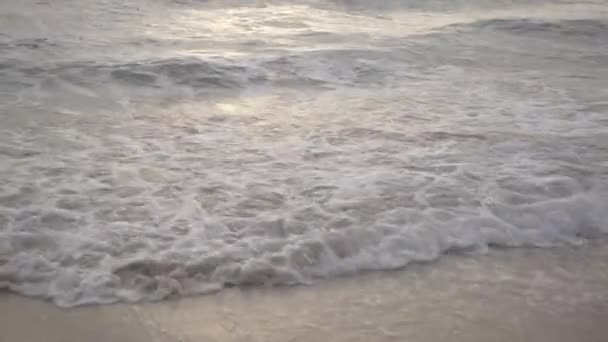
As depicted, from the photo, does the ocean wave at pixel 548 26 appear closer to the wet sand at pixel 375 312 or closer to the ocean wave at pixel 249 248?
the ocean wave at pixel 249 248

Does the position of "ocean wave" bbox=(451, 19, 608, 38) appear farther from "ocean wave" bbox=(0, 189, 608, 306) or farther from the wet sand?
the wet sand

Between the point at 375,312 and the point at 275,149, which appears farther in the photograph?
the point at 275,149

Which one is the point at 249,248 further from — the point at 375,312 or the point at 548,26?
the point at 548,26

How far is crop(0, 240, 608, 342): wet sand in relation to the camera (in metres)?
2.60

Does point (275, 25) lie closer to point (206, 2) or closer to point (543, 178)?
point (206, 2)

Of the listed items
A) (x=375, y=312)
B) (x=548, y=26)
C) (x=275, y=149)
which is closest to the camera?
(x=375, y=312)

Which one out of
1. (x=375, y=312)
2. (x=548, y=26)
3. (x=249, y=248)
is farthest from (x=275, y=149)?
(x=548, y=26)

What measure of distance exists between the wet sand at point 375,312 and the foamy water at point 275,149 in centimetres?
10

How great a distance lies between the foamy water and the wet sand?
101 millimetres

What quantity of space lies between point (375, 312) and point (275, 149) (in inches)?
68.7

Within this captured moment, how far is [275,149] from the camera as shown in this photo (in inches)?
171

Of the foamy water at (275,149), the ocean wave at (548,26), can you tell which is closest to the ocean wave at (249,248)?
the foamy water at (275,149)

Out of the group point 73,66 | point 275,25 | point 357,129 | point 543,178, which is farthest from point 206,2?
point 543,178

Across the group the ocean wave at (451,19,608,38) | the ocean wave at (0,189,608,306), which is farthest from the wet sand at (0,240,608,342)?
the ocean wave at (451,19,608,38)
